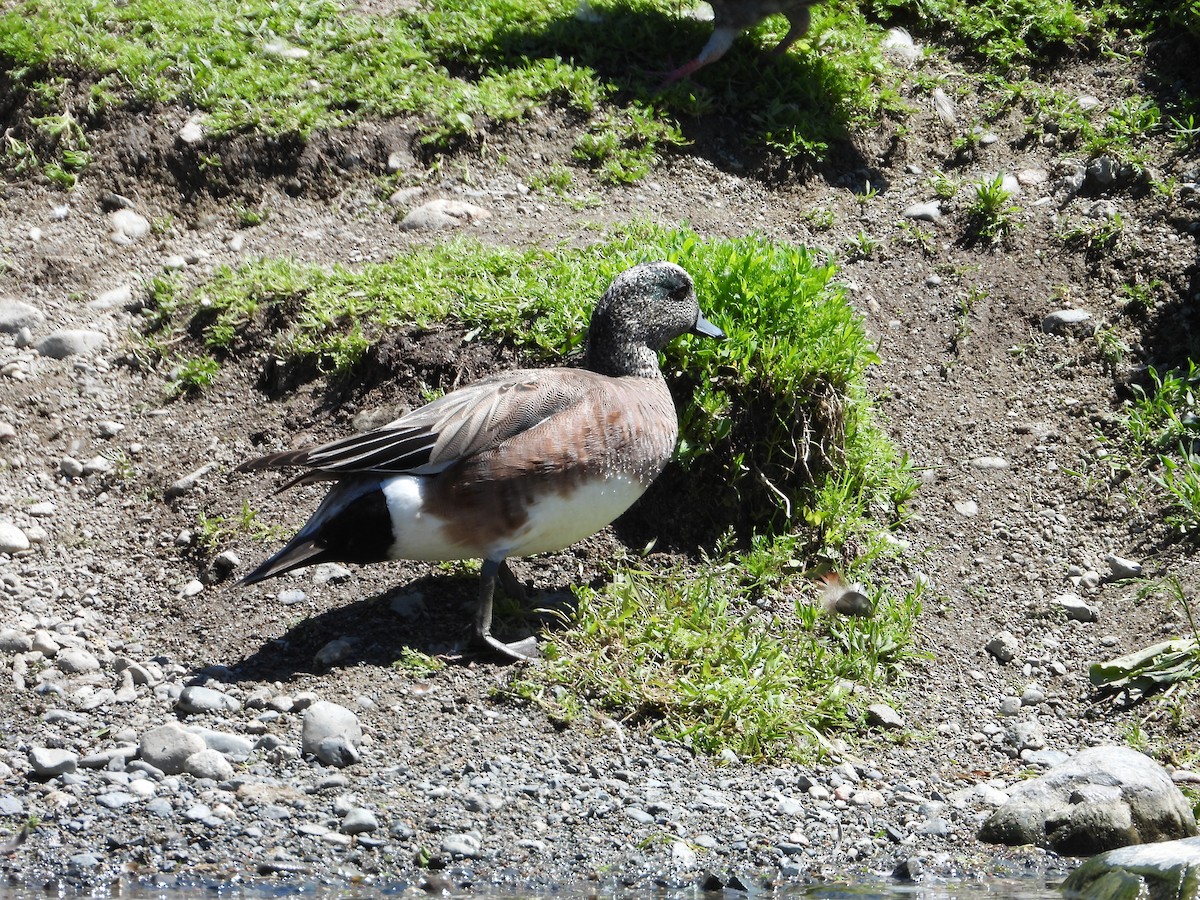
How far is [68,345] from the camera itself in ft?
18.5

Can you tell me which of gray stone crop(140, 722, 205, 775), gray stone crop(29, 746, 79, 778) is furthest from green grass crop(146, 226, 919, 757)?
gray stone crop(29, 746, 79, 778)

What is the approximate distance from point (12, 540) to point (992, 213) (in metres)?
4.21

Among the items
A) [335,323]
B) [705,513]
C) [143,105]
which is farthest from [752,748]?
[143,105]

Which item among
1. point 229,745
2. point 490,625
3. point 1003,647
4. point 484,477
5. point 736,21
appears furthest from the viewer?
point 736,21

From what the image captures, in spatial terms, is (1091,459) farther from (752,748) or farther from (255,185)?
(255,185)

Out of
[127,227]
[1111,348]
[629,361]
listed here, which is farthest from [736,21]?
[127,227]

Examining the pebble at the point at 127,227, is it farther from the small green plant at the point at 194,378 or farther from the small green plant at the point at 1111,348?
the small green plant at the point at 1111,348

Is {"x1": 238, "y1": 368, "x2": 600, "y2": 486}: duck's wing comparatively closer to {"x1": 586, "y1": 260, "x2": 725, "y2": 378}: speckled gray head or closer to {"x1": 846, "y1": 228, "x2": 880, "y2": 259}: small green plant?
{"x1": 586, "y1": 260, "x2": 725, "y2": 378}: speckled gray head

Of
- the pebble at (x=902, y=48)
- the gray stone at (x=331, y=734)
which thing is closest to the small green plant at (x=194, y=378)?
the gray stone at (x=331, y=734)

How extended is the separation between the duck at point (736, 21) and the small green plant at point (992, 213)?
4.47ft

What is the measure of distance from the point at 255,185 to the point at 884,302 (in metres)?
2.93

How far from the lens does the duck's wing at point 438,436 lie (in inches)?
162

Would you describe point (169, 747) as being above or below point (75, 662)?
above

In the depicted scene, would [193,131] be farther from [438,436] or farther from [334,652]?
[334,652]
